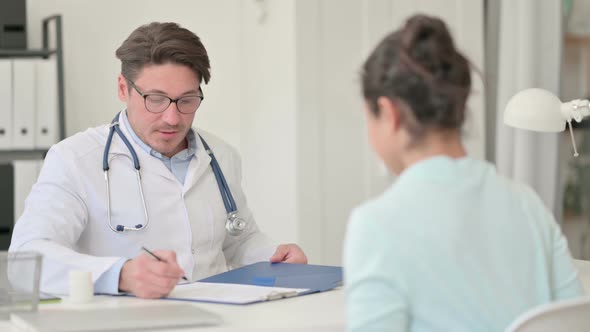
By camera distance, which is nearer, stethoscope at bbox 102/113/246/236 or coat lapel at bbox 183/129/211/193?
stethoscope at bbox 102/113/246/236

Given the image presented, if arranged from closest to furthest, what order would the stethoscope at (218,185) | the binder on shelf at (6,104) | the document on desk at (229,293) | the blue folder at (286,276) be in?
the document on desk at (229,293)
the blue folder at (286,276)
the stethoscope at (218,185)
the binder on shelf at (6,104)

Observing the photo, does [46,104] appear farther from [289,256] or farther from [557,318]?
[557,318]

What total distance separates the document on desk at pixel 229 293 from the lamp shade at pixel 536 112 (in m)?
0.72

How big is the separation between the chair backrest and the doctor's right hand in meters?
0.84

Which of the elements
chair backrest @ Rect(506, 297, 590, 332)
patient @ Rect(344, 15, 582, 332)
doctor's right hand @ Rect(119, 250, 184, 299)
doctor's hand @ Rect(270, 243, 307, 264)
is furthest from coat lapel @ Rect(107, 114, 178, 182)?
chair backrest @ Rect(506, 297, 590, 332)

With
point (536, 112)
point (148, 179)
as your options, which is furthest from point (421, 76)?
point (148, 179)

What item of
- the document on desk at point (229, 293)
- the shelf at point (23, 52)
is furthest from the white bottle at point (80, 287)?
the shelf at point (23, 52)

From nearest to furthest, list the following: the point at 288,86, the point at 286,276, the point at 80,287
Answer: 1. the point at 80,287
2. the point at 286,276
3. the point at 288,86

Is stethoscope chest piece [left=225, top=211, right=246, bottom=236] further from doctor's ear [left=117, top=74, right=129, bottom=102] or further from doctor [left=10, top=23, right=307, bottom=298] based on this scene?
doctor's ear [left=117, top=74, right=129, bottom=102]

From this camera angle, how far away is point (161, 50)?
7.27 feet

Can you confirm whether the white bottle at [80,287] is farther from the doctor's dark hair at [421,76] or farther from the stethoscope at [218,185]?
the doctor's dark hair at [421,76]

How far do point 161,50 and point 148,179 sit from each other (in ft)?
1.05

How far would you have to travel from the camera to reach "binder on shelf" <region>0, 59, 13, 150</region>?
362 centimetres

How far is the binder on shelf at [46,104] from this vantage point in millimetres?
3666
